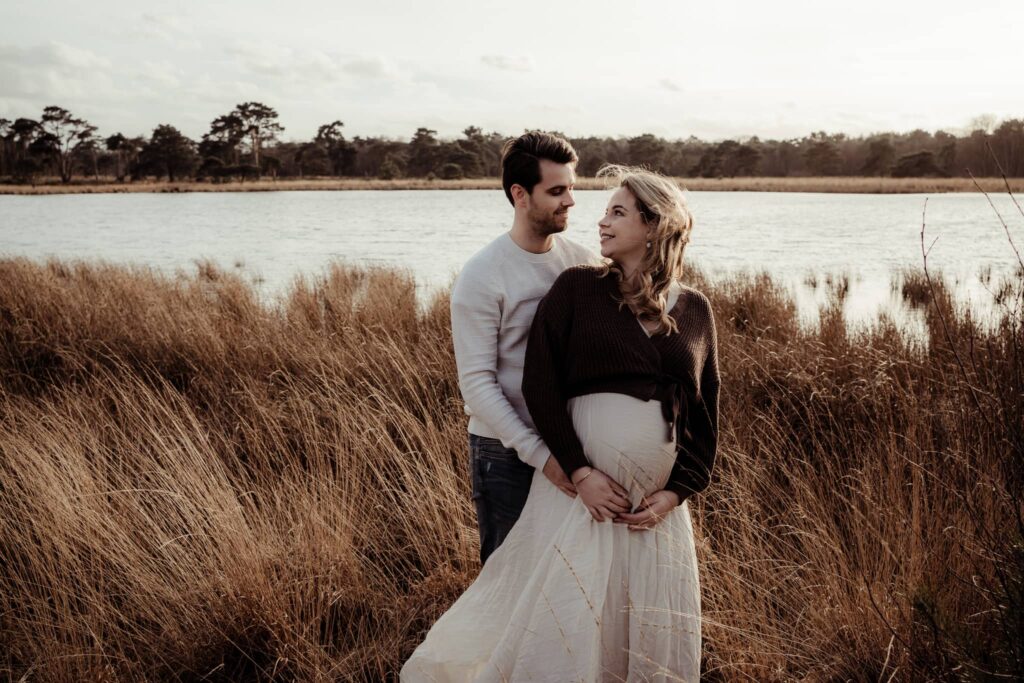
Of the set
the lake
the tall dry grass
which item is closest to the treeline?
the lake

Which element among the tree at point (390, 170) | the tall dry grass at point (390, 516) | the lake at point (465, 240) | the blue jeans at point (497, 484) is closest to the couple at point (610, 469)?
the blue jeans at point (497, 484)

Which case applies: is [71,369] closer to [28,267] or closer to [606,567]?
[28,267]

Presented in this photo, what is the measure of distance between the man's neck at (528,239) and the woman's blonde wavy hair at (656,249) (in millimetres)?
407

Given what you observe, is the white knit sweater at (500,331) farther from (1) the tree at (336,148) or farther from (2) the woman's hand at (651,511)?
(1) the tree at (336,148)

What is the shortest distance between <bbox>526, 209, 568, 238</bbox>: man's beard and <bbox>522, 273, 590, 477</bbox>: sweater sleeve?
0.32 m

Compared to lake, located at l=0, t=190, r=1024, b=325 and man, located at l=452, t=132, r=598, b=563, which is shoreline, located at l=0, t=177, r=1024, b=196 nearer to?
lake, located at l=0, t=190, r=1024, b=325

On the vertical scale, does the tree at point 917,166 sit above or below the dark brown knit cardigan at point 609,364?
above

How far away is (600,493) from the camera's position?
7.80ft

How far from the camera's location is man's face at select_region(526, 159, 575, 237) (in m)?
2.74

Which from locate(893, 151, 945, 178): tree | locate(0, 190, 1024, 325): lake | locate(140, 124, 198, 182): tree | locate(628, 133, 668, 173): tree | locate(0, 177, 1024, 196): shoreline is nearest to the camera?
locate(0, 190, 1024, 325): lake

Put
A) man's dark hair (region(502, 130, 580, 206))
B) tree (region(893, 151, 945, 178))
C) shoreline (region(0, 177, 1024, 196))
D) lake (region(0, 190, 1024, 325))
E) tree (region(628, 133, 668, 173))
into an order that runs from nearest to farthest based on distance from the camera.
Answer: man's dark hair (region(502, 130, 580, 206))
lake (region(0, 190, 1024, 325))
shoreline (region(0, 177, 1024, 196))
tree (region(893, 151, 945, 178))
tree (region(628, 133, 668, 173))

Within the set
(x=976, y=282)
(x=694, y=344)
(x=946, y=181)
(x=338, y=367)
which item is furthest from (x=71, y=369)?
(x=946, y=181)

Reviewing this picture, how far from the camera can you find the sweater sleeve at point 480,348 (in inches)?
105

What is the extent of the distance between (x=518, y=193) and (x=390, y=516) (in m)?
2.17
